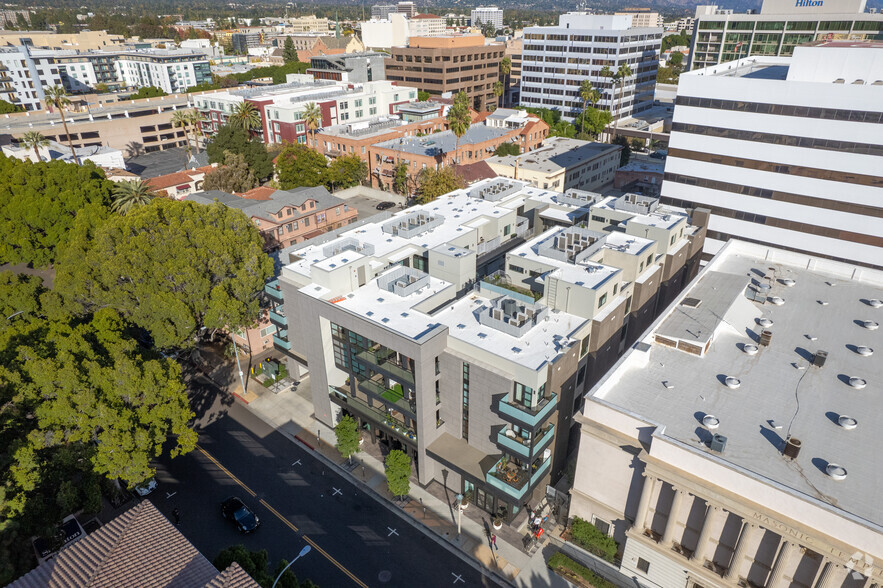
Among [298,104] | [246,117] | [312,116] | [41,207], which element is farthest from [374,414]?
[298,104]

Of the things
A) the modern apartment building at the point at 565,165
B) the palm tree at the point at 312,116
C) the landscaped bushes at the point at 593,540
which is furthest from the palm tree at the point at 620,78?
the landscaped bushes at the point at 593,540

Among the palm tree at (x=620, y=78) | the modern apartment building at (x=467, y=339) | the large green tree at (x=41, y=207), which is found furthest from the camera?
the palm tree at (x=620, y=78)

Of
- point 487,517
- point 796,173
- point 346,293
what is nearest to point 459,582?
point 487,517

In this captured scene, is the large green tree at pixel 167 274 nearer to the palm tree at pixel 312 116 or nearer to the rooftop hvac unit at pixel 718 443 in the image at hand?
the rooftop hvac unit at pixel 718 443

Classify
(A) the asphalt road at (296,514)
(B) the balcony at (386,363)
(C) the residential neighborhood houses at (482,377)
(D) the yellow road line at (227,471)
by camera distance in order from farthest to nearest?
(D) the yellow road line at (227,471) < (B) the balcony at (386,363) < (A) the asphalt road at (296,514) < (C) the residential neighborhood houses at (482,377)

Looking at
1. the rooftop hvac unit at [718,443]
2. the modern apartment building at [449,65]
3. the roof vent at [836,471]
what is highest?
the modern apartment building at [449,65]

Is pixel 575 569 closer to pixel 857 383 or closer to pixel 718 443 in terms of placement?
pixel 718 443
